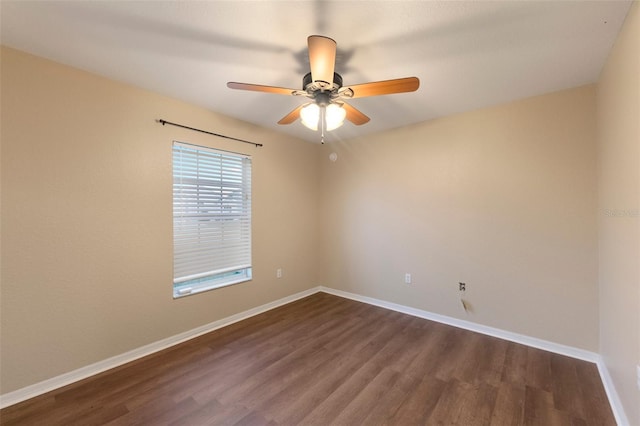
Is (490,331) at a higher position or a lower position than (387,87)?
lower

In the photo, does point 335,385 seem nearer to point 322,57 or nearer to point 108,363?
point 108,363

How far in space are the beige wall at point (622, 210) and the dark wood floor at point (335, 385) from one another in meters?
0.42

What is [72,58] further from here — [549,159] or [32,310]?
[549,159]

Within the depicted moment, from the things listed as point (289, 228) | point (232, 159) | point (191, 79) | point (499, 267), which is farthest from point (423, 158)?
point (191, 79)

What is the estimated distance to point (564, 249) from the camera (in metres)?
2.46

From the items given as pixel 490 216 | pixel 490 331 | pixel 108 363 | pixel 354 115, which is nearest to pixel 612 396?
pixel 490 331

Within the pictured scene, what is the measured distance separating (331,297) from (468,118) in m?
3.02

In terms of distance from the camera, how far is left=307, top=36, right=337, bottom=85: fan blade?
1399mm

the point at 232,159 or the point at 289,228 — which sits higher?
the point at 232,159

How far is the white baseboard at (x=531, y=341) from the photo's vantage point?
1.78 m

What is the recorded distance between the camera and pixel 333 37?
5.61 feet

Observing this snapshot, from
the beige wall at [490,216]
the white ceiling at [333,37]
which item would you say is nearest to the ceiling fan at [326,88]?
the white ceiling at [333,37]

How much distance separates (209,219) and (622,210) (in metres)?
3.45

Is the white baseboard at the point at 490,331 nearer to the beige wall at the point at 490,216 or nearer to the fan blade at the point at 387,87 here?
the beige wall at the point at 490,216
